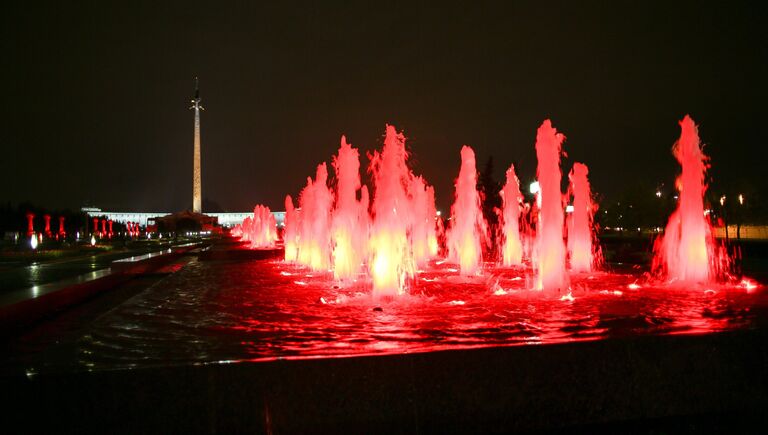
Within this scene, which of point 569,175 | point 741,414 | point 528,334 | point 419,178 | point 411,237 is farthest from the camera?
point 419,178

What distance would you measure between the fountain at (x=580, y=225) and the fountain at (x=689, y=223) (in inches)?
131

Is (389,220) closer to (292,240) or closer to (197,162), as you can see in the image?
(292,240)

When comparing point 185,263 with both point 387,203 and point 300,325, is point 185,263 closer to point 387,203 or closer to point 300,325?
point 387,203

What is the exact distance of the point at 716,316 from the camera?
8.16m

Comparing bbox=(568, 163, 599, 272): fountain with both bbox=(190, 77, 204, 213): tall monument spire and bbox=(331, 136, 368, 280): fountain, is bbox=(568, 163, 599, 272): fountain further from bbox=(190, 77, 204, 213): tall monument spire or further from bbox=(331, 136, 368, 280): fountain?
bbox=(190, 77, 204, 213): tall monument spire

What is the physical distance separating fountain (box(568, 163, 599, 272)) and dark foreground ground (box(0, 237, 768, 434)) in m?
12.6

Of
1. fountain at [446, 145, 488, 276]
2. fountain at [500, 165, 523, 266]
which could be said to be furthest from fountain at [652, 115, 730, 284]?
fountain at [500, 165, 523, 266]

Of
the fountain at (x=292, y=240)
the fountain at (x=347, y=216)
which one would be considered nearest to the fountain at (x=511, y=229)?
the fountain at (x=347, y=216)

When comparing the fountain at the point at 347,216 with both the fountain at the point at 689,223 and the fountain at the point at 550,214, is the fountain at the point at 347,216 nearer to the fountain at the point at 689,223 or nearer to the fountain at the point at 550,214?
the fountain at the point at 550,214

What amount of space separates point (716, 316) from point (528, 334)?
3220 millimetres

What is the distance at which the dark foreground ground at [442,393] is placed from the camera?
4172mm

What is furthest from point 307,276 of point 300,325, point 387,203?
point 300,325

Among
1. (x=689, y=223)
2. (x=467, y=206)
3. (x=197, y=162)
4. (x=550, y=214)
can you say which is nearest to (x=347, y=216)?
(x=467, y=206)

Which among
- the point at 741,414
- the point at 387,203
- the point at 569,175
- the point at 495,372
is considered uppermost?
the point at 569,175
